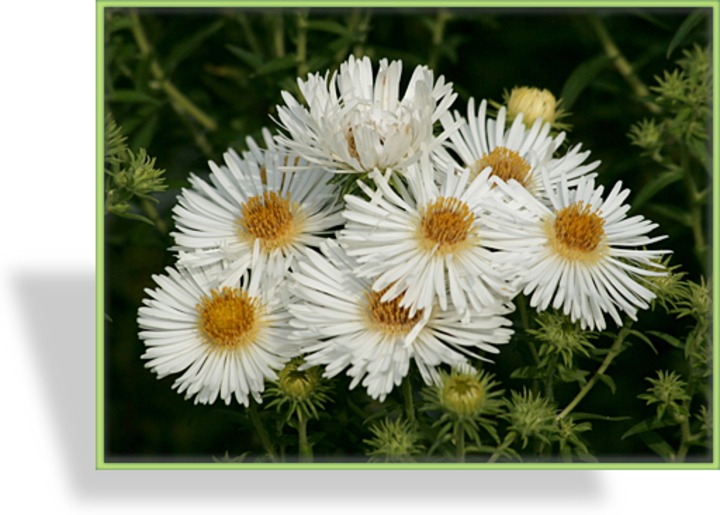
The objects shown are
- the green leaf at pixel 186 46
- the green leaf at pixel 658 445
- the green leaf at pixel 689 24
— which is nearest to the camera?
the green leaf at pixel 658 445

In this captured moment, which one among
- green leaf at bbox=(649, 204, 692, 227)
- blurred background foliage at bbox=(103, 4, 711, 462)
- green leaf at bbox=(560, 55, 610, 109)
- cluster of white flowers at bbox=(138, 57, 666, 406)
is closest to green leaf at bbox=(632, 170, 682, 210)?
blurred background foliage at bbox=(103, 4, 711, 462)

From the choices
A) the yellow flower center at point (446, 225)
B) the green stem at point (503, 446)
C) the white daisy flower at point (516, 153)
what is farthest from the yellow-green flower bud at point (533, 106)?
the green stem at point (503, 446)

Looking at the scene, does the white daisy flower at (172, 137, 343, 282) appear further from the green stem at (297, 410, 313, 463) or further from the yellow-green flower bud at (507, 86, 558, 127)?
the yellow-green flower bud at (507, 86, 558, 127)

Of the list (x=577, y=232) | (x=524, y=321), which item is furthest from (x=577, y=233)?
(x=524, y=321)

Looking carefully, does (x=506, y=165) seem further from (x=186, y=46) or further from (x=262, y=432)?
(x=186, y=46)

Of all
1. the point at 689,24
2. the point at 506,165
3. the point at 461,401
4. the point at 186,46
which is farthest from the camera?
the point at 186,46

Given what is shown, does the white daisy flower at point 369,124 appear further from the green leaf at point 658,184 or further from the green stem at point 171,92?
the green stem at point 171,92
